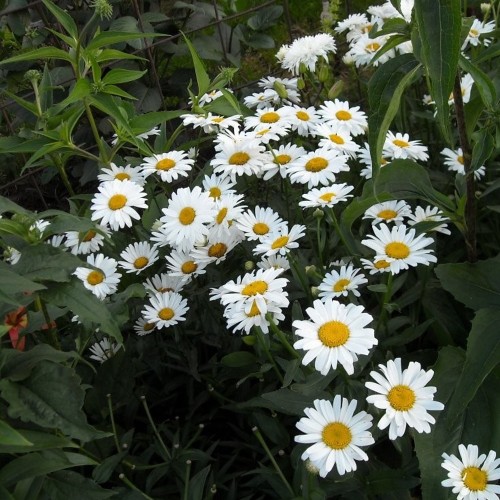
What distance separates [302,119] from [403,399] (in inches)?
37.8

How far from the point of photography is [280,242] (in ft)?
5.39

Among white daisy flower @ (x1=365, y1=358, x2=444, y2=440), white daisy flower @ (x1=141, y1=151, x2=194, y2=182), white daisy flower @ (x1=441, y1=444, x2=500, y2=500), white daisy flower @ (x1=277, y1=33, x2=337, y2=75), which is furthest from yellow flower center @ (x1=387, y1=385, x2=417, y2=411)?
white daisy flower @ (x1=277, y1=33, x2=337, y2=75)

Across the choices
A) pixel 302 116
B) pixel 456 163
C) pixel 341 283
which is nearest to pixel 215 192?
pixel 302 116

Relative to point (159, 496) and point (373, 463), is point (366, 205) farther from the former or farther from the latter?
point (159, 496)

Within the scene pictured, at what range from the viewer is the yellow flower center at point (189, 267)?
174cm

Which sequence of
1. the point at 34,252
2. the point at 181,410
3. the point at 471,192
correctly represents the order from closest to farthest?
the point at 34,252
the point at 471,192
the point at 181,410

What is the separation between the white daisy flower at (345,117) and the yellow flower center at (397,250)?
49 cm

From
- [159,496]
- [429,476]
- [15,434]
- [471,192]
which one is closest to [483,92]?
[471,192]

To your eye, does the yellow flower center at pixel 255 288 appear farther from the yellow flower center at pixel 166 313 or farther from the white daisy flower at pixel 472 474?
the white daisy flower at pixel 472 474

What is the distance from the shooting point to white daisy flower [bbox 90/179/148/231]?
1.77 metres

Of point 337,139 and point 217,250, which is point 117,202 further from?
point 337,139

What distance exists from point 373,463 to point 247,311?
0.40 metres

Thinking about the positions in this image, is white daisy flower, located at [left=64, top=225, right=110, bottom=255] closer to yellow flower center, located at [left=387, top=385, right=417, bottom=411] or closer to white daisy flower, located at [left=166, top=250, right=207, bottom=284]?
white daisy flower, located at [left=166, top=250, right=207, bottom=284]

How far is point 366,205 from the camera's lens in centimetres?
163
